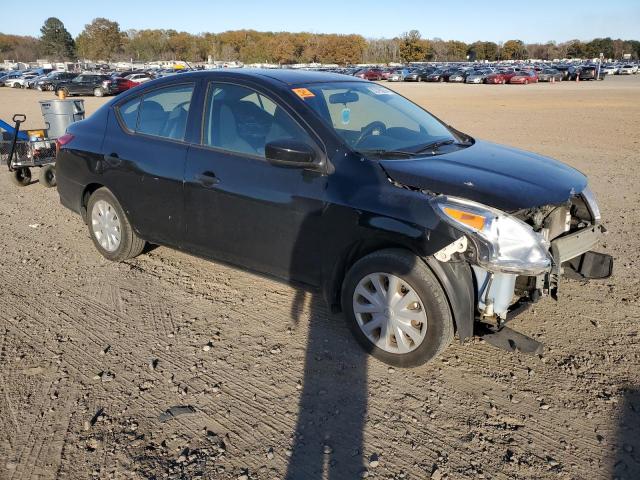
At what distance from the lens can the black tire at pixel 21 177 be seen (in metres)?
8.96

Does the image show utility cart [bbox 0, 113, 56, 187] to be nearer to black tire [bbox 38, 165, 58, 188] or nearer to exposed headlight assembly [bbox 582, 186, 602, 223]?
black tire [bbox 38, 165, 58, 188]

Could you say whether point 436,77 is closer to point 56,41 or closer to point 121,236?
point 121,236

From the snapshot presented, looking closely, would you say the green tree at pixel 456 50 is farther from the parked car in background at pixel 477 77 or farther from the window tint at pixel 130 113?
the window tint at pixel 130 113

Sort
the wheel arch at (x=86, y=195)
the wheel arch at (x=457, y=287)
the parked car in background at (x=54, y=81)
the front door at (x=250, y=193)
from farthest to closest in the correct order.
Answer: the parked car in background at (x=54, y=81) → the wheel arch at (x=86, y=195) → the front door at (x=250, y=193) → the wheel arch at (x=457, y=287)

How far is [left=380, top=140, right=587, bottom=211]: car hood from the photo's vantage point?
331 cm

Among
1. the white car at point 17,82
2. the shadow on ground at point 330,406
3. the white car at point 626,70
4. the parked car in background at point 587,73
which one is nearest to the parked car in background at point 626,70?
the white car at point 626,70

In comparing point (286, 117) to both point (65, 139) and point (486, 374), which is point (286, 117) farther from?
point (65, 139)

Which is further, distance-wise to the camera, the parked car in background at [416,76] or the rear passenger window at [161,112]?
the parked car in background at [416,76]

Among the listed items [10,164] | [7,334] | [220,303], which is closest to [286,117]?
[220,303]

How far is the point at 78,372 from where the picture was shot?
357 centimetres

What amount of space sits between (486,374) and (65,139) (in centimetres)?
448

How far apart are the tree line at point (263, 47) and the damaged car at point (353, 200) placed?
124 meters

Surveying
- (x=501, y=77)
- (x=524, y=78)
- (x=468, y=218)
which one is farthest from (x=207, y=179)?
(x=501, y=77)

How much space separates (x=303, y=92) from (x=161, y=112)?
1380 millimetres
